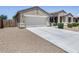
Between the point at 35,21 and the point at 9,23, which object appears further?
the point at 35,21

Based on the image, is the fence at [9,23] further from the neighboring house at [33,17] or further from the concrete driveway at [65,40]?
the concrete driveway at [65,40]

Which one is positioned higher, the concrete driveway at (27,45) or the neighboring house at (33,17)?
the neighboring house at (33,17)

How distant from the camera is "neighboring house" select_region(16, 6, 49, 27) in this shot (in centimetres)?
2850

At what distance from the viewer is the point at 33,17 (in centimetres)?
2914

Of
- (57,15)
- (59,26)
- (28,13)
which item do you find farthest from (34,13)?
(59,26)

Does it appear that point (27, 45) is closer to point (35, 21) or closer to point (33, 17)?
point (35, 21)

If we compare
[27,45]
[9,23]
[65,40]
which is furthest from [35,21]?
[27,45]

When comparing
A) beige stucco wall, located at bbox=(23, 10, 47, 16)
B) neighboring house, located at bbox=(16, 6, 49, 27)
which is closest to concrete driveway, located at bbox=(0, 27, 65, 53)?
neighboring house, located at bbox=(16, 6, 49, 27)

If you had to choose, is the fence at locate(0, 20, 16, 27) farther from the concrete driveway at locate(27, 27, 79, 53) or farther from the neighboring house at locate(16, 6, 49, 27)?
the concrete driveway at locate(27, 27, 79, 53)

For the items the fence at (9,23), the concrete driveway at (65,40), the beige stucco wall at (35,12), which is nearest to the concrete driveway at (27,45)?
the concrete driveway at (65,40)

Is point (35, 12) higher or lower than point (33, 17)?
higher

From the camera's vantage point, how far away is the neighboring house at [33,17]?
1122 inches
